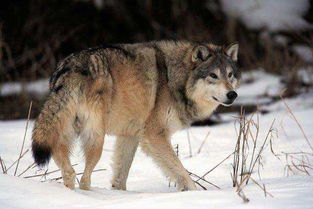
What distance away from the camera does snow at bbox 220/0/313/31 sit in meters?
13.8

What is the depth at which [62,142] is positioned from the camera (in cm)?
482

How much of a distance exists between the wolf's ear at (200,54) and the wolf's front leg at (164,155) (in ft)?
3.16

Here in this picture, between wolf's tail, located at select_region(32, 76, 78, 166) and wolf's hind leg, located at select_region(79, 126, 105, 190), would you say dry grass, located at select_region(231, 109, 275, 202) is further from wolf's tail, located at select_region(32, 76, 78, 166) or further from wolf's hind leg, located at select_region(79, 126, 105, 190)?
wolf's tail, located at select_region(32, 76, 78, 166)

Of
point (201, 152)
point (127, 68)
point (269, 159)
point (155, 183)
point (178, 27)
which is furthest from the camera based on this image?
point (178, 27)

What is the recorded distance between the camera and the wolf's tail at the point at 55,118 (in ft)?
15.1

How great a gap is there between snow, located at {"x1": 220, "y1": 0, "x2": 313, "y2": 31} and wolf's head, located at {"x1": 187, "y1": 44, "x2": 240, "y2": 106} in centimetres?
801

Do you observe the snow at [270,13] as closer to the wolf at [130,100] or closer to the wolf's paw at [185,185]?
the wolf at [130,100]

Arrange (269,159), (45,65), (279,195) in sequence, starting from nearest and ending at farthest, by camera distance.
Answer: (279,195), (269,159), (45,65)

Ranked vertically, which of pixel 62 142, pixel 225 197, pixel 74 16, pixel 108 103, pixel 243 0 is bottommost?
pixel 225 197

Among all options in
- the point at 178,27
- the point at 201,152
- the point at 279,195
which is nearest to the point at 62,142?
the point at 279,195

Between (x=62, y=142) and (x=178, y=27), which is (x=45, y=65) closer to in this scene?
(x=178, y=27)

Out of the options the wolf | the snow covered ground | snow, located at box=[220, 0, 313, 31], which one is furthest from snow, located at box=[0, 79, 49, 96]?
the wolf

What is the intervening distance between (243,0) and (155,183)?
9.48m

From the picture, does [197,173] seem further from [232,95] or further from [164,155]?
[232,95]
